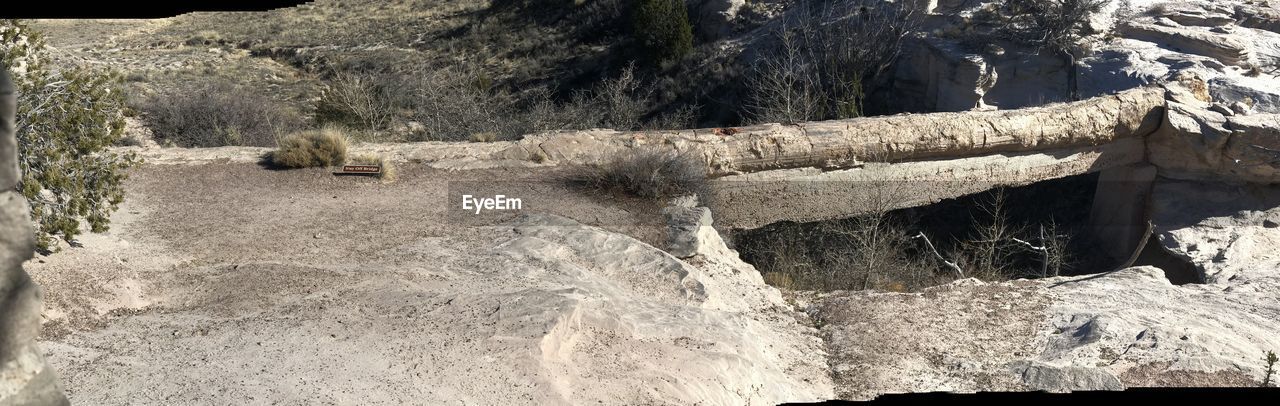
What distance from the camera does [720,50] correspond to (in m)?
24.9

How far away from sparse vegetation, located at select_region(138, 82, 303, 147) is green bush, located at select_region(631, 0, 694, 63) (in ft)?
30.9

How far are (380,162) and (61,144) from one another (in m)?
3.12

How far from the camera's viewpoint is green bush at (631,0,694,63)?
25.2m

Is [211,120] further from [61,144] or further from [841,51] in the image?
[841,51]

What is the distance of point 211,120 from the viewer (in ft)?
56.2

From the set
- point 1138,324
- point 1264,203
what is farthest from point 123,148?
point 1264,203

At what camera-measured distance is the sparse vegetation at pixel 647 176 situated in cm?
1001

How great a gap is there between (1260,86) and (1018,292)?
868cm

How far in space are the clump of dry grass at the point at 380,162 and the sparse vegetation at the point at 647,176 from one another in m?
1.81

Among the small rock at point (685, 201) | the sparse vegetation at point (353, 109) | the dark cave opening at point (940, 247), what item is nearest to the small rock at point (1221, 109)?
the dark cave opening at point (940, 247)

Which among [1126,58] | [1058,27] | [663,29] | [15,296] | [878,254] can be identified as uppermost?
[15,296]

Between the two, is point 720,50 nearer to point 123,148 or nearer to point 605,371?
point 123,148

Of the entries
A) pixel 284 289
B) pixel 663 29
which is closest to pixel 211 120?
pixel 284 289

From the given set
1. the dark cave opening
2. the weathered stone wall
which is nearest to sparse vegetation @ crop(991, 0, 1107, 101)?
the dark cave opening
